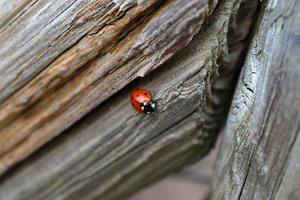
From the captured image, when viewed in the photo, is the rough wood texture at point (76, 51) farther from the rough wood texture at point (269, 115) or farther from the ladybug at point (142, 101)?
the rough wood texture at point (269, 115)

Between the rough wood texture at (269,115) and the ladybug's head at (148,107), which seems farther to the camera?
the ladybug's head at (148,107)

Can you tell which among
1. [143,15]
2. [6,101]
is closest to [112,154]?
[6,101]

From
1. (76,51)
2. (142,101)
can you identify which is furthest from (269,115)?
(76,51)

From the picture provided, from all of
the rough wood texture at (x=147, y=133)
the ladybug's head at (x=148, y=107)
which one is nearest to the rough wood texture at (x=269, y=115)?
the rough wood texture at (x=147, y=133)

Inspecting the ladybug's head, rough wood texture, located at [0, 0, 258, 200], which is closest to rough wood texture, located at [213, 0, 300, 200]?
rough wood texture, located at [0, 0, 258, 200]

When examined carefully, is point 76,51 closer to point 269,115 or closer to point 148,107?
point 148,107

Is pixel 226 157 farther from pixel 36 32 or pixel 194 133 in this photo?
pixel 36 32

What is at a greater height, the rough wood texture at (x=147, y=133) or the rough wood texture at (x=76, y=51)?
the rough wood texture at (x=76, y=51)
